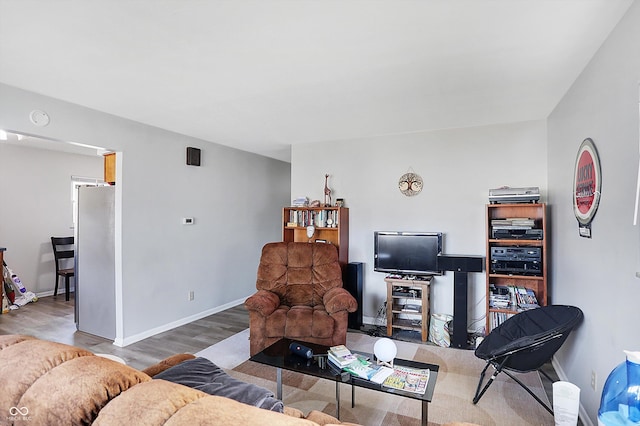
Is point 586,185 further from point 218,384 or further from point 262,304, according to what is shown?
point 262,304

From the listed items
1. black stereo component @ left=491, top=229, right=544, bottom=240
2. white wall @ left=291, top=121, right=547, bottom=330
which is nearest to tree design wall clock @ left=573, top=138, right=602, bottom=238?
black stereo component @ left=491, top=229, right=544, bottom=240

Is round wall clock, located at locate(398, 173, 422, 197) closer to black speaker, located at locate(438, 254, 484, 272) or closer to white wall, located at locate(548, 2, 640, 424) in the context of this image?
black speaker, located at locate(438, 254, 484, 272)

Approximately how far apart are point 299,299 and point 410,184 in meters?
1.94

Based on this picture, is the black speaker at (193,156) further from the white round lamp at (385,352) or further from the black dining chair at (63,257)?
the white round lamp at (385,352)

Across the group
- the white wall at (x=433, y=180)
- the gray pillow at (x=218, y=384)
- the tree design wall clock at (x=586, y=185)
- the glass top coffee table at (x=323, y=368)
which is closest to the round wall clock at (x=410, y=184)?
the white wall at (x=433, y=180)

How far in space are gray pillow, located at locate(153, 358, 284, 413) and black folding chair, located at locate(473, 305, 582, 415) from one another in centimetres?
182

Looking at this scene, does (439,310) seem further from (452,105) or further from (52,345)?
(52,345)

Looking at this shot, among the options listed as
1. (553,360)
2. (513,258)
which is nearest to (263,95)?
(513,258)

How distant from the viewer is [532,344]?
2.21m

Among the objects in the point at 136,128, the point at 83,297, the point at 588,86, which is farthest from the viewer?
the point at 83,297

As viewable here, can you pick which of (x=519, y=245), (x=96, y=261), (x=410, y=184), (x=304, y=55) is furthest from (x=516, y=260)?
(x=96, y=261)

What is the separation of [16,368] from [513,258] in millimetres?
3639

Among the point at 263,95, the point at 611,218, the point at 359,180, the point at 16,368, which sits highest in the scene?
the point at 263,95

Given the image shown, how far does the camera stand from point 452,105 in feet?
10.2
